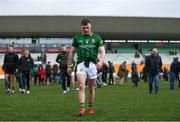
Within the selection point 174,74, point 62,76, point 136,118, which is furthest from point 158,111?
point 174,74

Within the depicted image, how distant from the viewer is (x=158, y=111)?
A: 9.99m

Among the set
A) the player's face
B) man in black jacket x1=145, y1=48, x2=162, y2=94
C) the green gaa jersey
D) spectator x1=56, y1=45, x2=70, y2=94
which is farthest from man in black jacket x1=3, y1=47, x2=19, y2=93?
the player's face

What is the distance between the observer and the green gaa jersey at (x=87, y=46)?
9.61 meters

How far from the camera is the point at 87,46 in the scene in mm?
9609

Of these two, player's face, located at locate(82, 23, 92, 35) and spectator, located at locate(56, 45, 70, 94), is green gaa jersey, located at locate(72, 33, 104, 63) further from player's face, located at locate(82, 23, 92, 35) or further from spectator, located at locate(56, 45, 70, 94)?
spectator, located at locate(56, 45, 70, 94)

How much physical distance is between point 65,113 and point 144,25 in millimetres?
69895

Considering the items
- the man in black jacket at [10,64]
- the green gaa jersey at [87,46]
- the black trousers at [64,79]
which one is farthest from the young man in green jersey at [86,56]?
the man in black jacket at [10,64]

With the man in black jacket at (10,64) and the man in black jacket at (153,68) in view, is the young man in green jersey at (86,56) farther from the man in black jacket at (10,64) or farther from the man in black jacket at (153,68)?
the man in black jacket at (10,64)

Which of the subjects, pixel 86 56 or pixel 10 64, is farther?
pixel 10 64

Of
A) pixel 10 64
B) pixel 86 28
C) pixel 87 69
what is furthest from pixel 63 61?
pixel 86 28

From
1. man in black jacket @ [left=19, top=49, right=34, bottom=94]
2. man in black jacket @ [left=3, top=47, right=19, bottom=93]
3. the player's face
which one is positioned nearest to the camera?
the player's face

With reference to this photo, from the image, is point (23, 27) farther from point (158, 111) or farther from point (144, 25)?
point (158, 111)

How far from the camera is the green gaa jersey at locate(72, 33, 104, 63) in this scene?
9609 millimetres

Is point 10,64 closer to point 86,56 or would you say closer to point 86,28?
point 86,56
